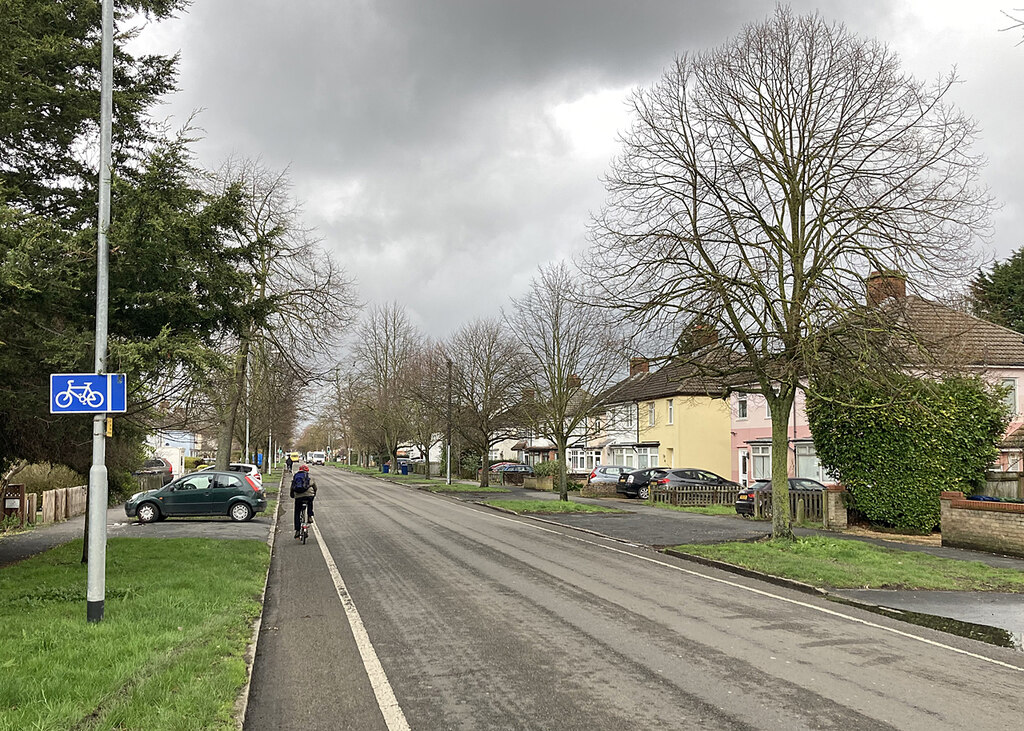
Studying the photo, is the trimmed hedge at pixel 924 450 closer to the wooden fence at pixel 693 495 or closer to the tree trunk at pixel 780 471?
the tree trunk at pixel 780 471

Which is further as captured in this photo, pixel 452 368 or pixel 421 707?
pixel 452 368

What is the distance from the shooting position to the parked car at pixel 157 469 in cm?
4108

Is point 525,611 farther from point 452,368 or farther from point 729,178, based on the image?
point 452,368

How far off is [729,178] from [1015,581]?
948cm

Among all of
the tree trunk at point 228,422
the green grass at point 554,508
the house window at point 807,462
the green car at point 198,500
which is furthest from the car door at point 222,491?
the house window at point 807,462

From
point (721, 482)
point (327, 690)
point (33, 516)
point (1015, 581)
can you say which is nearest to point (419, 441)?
point (721, 482)

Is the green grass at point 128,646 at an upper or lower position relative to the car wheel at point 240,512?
upper

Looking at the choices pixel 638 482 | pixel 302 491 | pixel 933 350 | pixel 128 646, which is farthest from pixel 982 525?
pixel 638 482

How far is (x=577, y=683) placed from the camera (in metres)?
6.96

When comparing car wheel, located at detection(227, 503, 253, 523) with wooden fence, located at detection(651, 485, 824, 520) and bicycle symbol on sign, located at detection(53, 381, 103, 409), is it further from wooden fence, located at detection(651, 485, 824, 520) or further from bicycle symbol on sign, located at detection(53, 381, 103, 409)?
wooden fence, located at detection(651, 485, 824, 520)

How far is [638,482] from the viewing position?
1535 inches

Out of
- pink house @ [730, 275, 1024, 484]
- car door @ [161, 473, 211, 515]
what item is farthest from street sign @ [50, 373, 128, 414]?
car door @ [161, 473, 211, 515]

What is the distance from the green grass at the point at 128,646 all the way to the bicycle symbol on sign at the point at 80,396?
228cm

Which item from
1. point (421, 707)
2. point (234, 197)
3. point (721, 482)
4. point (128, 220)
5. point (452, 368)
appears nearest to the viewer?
point (421, 707)
